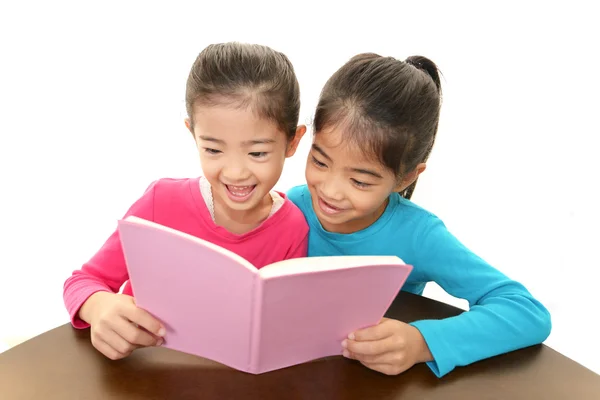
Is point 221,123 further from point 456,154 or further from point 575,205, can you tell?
point 575,205

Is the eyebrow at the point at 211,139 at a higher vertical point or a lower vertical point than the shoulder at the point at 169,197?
higher

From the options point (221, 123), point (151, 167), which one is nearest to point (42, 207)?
point (151, 167)

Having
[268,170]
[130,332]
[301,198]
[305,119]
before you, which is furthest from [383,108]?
[305,119]

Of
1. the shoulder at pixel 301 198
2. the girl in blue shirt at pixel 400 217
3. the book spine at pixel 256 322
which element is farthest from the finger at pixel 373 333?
the shoulder at pixel 301 198

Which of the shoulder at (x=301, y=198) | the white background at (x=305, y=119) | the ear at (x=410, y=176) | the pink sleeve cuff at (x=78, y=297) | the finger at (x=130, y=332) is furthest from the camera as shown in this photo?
the white background at (x=305, y=119)

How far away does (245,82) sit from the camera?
40.9 inches

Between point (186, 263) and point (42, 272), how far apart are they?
1.64 metres

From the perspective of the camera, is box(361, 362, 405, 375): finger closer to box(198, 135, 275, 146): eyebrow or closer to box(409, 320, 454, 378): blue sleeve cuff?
box(409, 320, 454, 378): blue sleeve cuff

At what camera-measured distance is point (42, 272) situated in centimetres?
218

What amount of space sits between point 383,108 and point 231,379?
0.55 metres

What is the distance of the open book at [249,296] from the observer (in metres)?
0.75

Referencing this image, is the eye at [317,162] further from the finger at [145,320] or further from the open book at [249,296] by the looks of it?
the finger at [145,320]

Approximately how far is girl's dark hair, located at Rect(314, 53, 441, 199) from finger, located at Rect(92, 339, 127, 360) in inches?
20.7

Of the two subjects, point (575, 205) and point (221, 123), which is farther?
point (575, 205)
